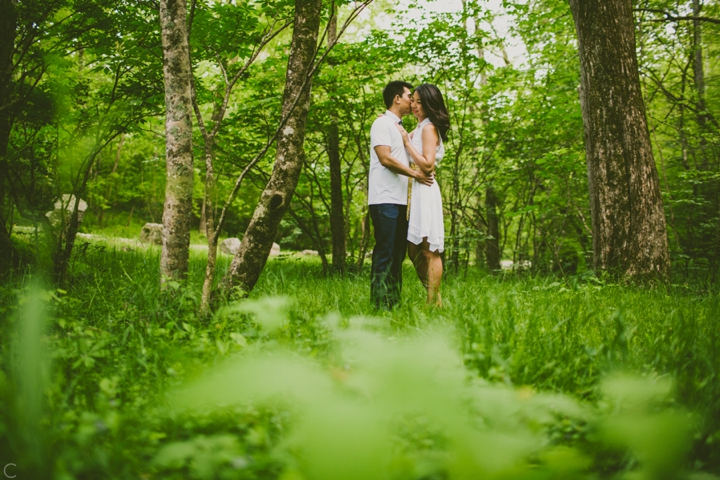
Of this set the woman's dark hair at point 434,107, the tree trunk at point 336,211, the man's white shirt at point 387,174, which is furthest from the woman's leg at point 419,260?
the tree trunk at point 336,211

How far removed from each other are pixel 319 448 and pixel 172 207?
113 inches

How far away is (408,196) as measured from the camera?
3.39m

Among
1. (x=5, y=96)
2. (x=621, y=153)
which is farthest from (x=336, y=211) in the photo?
(x=5, y=96)

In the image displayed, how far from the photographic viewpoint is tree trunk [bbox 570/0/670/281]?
427 centimetres

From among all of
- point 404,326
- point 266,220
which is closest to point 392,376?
point 404,326

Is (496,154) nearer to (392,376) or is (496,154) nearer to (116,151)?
(392,376)

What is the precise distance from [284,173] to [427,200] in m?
1.23

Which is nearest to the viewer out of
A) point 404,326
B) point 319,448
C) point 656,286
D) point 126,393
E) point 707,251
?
point 319,448

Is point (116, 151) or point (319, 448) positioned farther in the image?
point (116, 151)

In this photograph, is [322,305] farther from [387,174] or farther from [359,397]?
[359,397]

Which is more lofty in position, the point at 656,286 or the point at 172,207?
the point at 172,207

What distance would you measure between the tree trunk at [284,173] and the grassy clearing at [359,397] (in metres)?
0.52

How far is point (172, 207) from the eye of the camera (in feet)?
9.90

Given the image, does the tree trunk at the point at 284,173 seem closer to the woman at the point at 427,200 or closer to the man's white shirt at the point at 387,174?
the man's white shirt at the point at 387,174
